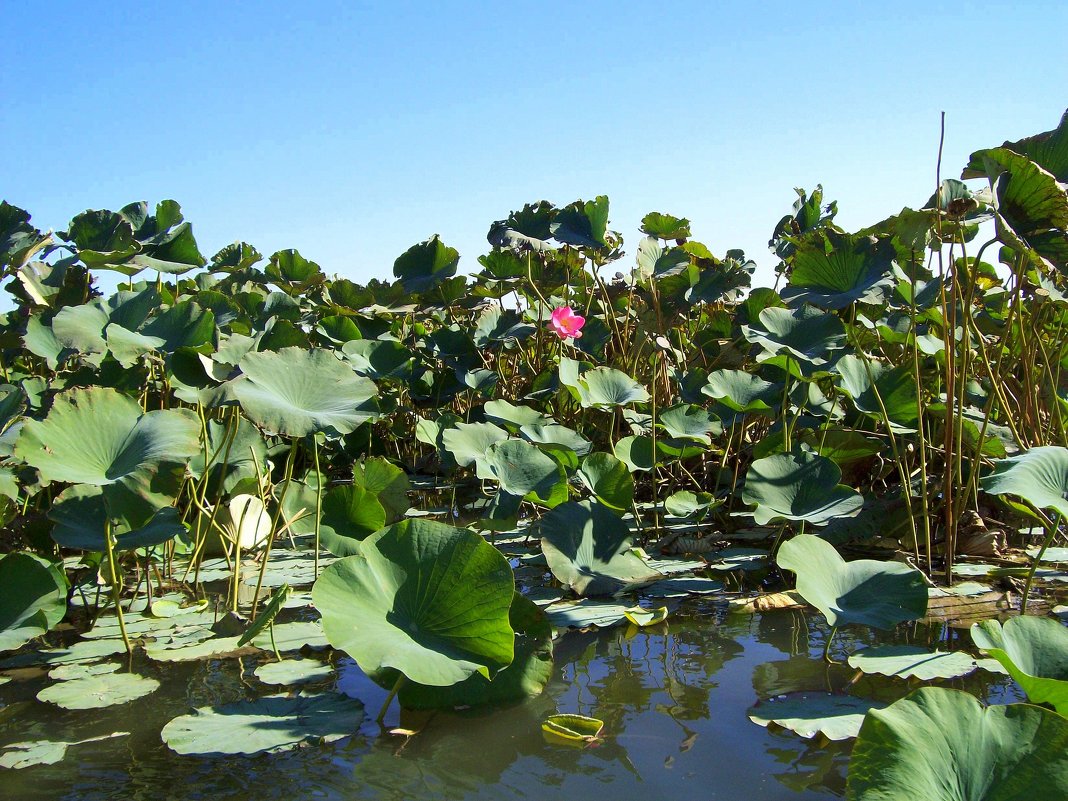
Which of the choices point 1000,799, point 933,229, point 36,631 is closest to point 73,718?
point 36,631

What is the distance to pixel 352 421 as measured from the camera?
5.80 ft

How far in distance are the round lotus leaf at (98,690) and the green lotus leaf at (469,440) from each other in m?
0.99

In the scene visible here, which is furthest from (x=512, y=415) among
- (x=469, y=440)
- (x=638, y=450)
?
(x=638, y=450)

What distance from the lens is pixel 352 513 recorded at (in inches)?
89.7

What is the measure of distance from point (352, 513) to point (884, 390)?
1552mm

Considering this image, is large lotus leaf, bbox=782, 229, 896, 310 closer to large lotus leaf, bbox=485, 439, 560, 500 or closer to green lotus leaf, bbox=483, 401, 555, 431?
large lotus leaf, bbox=485, 439, 560, 500

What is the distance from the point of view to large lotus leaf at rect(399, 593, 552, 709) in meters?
1.49

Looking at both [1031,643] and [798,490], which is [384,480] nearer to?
[798,490]

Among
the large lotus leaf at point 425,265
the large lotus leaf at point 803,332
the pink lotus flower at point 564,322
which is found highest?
the large lotus leaf at point 425,265

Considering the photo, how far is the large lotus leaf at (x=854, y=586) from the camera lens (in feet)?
4.96

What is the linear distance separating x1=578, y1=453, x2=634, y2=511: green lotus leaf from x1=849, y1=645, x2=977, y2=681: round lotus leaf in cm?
90

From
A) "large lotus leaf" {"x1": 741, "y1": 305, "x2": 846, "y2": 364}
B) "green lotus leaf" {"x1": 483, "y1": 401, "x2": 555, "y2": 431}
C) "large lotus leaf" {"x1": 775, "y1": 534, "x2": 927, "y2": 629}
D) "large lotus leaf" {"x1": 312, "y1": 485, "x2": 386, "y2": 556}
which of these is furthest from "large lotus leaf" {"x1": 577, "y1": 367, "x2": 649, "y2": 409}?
"large lotus leaf" {"x1": 775, "y1": 534, "x2": 927, "y2": 629}

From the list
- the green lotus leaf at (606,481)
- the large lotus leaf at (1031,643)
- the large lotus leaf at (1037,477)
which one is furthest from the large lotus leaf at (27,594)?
the large lotus leaf at (1037,477)

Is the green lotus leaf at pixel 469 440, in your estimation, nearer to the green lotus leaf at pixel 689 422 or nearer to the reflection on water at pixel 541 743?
the green lotus leaf at pixel 689 422
